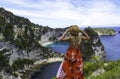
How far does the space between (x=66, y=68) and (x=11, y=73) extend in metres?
79.3

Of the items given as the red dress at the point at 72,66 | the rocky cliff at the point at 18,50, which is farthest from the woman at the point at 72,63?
the rocky cliff at the point at 18,50

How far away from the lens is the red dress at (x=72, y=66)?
1070 cm

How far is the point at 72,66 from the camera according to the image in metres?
10.7

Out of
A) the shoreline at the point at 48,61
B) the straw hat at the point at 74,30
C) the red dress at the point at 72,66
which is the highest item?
the straw hat at the point at 74,30

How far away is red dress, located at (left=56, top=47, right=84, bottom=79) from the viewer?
1070 cm

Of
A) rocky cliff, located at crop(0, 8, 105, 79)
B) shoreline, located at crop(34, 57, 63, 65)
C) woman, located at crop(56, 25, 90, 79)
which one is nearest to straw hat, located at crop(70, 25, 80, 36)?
woman, located at crop(56, 25, 90, 79)

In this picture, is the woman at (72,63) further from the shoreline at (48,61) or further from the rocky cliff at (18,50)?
the shoreline at (48,61)

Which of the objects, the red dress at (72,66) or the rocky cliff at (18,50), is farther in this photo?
the rocky cliff at (18,50)

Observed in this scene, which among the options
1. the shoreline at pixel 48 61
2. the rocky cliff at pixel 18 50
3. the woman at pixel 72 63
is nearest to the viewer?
the woman at pixel 72 63

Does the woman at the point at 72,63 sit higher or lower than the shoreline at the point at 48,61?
higher

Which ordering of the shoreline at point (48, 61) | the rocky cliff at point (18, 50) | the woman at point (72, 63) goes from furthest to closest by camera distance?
the shoreline at point (48, 61)
the rocky cliff at point (18, 50)
the woman at point (72, 63)

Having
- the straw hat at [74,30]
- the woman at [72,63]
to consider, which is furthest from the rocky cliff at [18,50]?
the straw hat at [74,30]

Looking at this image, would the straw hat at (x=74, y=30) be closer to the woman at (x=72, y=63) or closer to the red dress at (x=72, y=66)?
the woman at (x=72, y=63)

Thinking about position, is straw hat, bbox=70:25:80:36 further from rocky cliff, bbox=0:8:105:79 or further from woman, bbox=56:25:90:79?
rocky cliff, bbox=0:8:105:79
